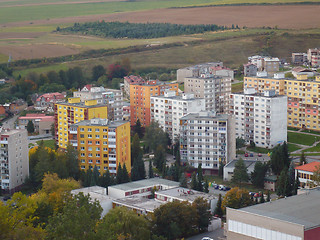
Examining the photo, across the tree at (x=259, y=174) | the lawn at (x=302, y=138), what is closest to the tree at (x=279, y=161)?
the tree at (x=259, y=174)

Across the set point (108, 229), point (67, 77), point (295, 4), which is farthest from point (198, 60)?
point (108, 229)

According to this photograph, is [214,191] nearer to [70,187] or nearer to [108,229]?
[70,187]

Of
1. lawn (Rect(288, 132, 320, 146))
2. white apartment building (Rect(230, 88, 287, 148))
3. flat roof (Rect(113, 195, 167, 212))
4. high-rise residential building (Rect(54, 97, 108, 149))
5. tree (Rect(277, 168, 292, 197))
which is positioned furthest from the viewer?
lawn (Rect(288, 132, 320, 146))

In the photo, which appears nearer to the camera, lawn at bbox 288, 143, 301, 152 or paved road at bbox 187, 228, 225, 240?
paved road at bbox 187, 228, 225, 240

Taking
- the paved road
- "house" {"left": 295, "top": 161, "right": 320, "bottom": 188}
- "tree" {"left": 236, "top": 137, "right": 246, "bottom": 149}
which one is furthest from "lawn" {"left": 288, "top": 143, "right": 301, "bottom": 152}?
the paved road

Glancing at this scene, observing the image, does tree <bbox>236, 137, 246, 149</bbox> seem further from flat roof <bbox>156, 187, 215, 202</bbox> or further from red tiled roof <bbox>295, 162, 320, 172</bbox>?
flat roof <bbox>156, 187, 215, 202</bbox>

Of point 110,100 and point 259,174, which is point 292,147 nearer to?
point 259,174
